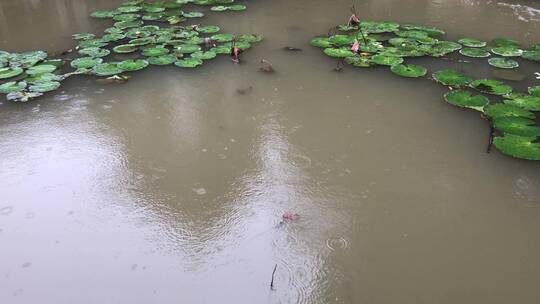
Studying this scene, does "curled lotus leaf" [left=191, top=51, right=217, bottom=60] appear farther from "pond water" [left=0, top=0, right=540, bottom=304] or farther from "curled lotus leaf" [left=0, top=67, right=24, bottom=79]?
"curled lotus leaf" [left=0, top=67, right=24, bottom=79]

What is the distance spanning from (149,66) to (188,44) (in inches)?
27.2

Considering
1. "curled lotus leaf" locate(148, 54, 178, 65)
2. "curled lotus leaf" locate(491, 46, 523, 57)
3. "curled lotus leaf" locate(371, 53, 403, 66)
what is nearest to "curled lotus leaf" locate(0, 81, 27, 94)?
"curled lotus leaf" locate(148, 54, 178, 65)

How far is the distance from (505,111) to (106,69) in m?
3.92

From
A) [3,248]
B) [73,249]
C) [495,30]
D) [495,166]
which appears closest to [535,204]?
[495,166]

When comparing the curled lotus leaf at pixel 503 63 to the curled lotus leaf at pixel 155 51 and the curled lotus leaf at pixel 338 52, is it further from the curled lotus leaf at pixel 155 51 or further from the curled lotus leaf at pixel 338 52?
the curled lotus leaf at pixel 155 51

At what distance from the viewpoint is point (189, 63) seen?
477cm

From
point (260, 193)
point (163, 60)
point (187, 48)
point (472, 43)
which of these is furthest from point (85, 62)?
point (472, 43)

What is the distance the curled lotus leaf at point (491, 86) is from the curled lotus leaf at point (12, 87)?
4.43 metres

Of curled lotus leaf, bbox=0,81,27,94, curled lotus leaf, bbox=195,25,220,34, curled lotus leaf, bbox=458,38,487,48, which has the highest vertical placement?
curled lotus leaf, bbox=195,25,220,34

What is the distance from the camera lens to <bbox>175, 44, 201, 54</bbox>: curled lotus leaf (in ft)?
16.7

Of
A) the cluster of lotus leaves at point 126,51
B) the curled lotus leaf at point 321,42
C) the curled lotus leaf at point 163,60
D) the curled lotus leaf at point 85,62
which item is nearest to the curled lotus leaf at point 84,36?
the cluster of lotus leaves at point 126,51

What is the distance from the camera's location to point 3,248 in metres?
2.52

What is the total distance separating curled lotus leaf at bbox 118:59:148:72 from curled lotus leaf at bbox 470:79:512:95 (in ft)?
11.2

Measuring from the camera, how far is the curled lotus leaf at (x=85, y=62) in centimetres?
474
